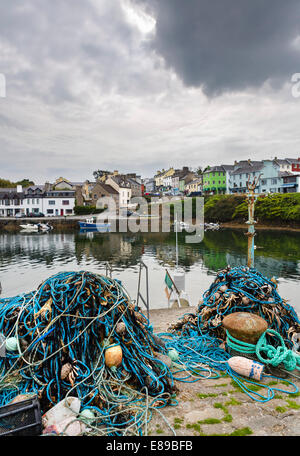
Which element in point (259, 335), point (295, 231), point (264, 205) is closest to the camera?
point (259, 335)

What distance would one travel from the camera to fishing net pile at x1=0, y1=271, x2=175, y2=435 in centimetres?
391

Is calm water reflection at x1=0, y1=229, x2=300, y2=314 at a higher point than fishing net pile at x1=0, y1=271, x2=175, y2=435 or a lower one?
lower

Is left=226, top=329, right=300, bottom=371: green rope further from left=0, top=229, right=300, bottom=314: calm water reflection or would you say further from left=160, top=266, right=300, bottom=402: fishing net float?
left=0, top=229, right=300, bottom=314: calm water reflection

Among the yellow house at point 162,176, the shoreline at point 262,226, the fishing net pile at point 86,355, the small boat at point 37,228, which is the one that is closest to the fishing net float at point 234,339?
the fishing net pile at point 86,355

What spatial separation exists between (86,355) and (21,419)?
131cm

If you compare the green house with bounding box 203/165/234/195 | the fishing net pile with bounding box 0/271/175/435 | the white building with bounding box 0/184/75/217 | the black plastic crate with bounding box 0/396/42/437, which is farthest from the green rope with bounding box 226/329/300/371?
the green house with bounding box 203/165/234/195

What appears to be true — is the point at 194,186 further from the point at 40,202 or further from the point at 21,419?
the point at 21,419

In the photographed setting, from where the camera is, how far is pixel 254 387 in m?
4.61

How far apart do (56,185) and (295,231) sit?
75183 millimetres

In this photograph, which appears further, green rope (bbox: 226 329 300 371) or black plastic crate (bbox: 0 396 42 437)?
green rope (bbox: 226 329 300 371)

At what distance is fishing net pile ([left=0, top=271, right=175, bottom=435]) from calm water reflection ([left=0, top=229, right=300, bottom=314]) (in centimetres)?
975

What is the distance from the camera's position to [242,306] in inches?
248
